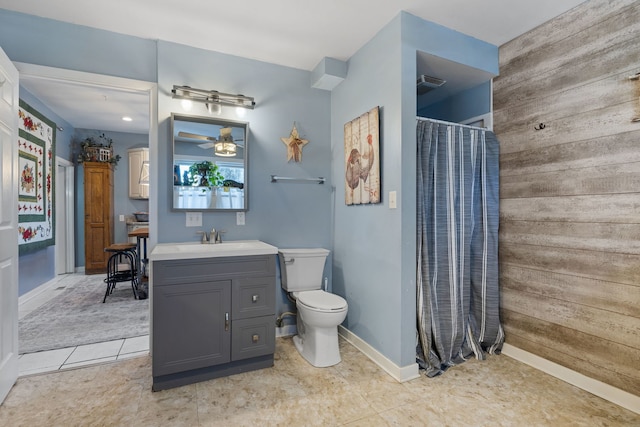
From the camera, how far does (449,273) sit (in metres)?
2.31

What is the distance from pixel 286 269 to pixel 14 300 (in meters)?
1.82

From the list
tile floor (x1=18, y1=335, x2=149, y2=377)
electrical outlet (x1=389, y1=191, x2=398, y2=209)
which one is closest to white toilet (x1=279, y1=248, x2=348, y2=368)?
electrical outlet (x1=389, y1=191, x2=398, y2=209)

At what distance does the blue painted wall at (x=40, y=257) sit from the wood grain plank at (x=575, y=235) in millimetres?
5126

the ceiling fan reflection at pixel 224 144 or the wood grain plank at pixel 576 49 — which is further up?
the wood grain plank at pixel 576 49

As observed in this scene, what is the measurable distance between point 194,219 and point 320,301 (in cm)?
122

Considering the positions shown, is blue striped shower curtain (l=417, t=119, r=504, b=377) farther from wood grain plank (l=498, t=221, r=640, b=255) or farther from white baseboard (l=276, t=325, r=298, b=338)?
white baseboard (l=276, t=325, r=298, b=338)

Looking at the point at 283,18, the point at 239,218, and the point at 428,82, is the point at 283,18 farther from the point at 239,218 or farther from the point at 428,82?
the point at 239,218

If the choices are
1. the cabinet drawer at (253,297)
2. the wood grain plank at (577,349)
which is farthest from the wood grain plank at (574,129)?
the cabinet drawer at (253,297)

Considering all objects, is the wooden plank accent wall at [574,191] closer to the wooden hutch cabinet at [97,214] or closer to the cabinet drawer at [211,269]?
the cabinet drawer at [211,269]

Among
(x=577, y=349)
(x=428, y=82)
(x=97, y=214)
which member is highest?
(x=428, y=82)

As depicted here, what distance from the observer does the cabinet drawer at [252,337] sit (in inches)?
83.8

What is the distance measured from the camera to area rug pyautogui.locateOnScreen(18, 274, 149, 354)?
2.69 m

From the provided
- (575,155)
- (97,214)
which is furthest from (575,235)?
(97,214)

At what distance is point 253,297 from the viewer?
85.8 inches
